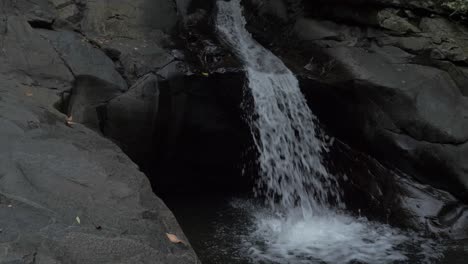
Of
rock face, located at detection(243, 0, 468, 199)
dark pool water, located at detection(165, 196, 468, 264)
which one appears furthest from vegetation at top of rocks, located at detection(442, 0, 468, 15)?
dark pool water, located at detection(165, 196, 468, 264)

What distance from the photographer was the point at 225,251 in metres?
5.58

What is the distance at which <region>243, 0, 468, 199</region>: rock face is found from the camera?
6688 millimetres

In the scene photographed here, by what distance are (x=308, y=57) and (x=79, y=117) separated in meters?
4.00

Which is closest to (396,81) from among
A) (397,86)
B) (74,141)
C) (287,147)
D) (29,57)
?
(397,86)

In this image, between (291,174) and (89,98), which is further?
(291,174)

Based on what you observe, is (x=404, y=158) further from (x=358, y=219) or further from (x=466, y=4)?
(x=466, y=4)

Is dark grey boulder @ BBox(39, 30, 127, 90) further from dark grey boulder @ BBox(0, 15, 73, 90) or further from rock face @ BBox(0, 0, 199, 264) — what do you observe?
dark grey boulder @ BBox(0, 15, 73, 90)

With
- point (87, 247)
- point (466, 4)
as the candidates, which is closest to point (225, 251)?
point (87, 247)

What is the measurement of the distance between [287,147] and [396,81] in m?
1.91

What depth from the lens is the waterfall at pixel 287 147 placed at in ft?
23.6

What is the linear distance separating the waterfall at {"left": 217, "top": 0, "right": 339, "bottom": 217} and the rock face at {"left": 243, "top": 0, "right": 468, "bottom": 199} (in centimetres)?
33

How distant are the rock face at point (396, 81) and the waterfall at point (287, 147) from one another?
1.08 ft

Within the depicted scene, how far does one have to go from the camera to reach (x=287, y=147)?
7.32 m

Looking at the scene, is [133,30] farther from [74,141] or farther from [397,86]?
[397,86]
